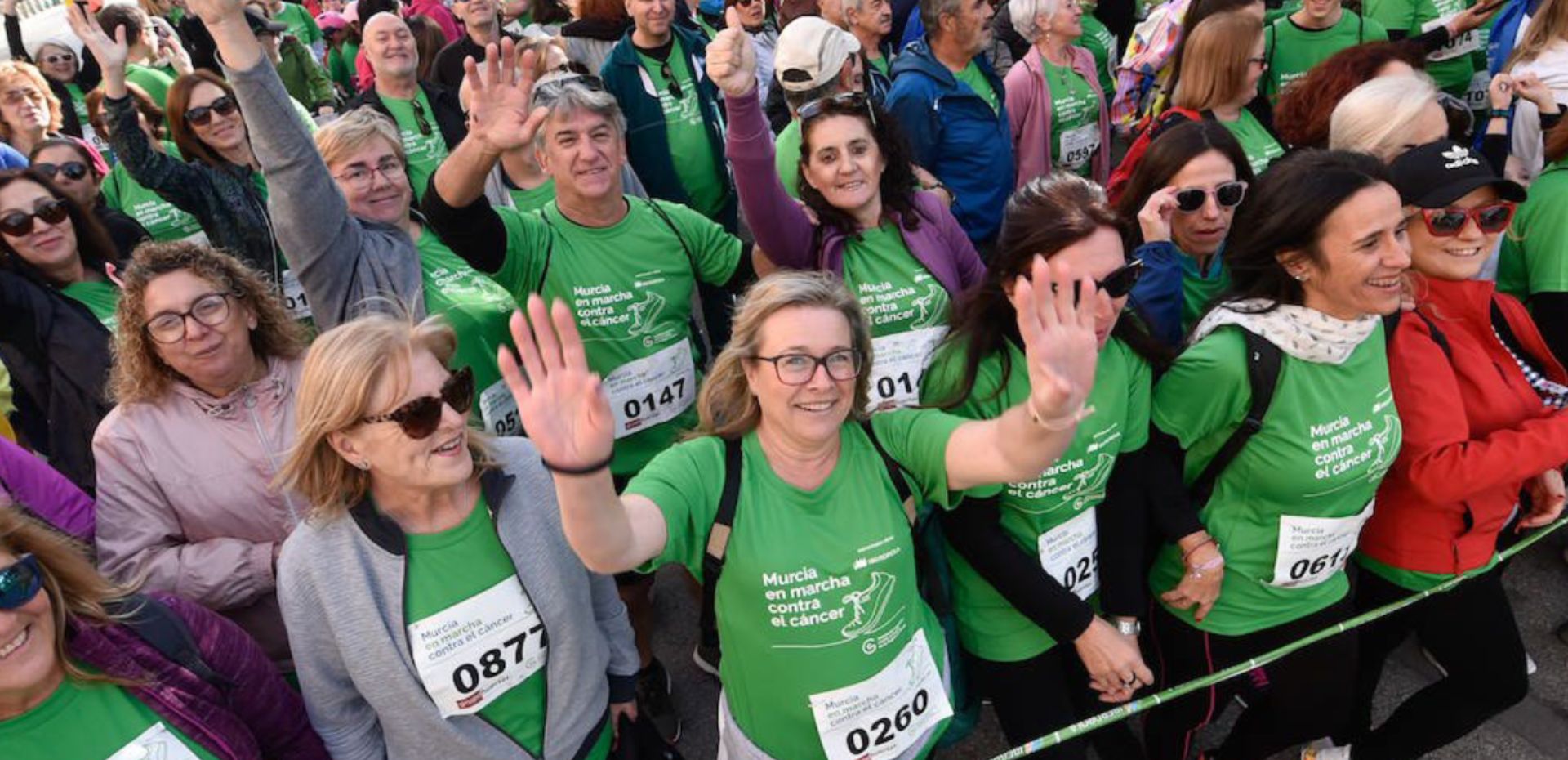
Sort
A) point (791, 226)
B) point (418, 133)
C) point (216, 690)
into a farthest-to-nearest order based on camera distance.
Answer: point (418, 133), point (791, 226), point (216, 690)

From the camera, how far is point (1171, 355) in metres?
2.52

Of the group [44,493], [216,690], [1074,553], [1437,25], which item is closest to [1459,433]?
[1074,553]

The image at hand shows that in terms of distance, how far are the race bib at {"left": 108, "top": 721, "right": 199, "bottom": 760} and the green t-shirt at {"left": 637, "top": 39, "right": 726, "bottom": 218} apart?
11.4 feet

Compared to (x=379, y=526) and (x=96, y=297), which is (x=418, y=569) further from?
(x=96, y=297)

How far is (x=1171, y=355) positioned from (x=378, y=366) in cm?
196

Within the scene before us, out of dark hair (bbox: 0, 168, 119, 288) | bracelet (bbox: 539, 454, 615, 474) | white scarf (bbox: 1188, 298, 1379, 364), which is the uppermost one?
dark hair (bbox: 0, 168, 119, 288)

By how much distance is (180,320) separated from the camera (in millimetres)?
2377

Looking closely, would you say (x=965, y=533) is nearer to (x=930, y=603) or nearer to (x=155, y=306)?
(x=930, y=603)

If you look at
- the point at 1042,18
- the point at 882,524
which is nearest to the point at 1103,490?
the point at 882,524

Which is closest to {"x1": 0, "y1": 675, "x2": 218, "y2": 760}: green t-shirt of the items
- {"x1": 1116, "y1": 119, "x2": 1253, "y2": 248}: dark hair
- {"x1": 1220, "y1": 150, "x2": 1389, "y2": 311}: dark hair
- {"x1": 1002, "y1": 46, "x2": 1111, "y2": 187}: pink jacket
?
{"x1": 1220, "y1": 150, "x2": 1389, "y2": 311}: dark hair

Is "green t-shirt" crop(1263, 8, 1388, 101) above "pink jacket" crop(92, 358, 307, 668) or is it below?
above

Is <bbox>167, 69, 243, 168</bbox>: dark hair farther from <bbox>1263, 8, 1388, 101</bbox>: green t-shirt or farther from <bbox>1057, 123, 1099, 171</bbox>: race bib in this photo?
<bbox>1263, 8, 1388, 101</bbox>: green t-shirt

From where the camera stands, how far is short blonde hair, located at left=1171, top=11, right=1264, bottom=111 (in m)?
3.91

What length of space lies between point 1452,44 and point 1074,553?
15.7 ft
